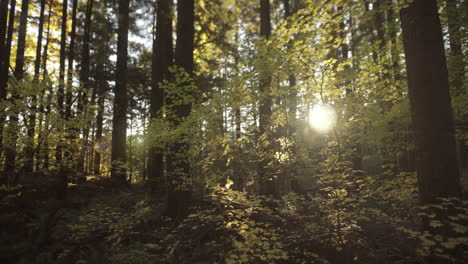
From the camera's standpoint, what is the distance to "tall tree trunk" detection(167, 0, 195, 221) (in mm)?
5902

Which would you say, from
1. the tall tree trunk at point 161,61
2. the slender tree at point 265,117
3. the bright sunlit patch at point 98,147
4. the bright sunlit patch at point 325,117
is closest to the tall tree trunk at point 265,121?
the slender tree at point 265,117

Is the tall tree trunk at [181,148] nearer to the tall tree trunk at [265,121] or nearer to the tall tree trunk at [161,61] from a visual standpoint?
the tall tree trunk at [265,121]

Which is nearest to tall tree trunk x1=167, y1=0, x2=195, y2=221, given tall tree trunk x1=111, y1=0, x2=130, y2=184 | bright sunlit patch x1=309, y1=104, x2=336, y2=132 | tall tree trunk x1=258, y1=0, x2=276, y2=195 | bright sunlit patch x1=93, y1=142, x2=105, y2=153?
tall tree trunk x1=258, y1=0, x2=276, y2=195

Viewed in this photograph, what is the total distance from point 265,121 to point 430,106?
428cm

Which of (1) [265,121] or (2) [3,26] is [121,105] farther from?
(1) [265,121]

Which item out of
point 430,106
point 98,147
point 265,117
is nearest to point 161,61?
point 265,117

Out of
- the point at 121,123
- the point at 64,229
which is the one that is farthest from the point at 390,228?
the point at 121,123

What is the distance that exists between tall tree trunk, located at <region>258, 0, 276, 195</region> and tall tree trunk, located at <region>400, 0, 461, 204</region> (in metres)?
2.44

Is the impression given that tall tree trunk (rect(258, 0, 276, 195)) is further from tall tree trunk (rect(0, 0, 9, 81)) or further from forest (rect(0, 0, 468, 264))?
tall tree trunk (rect(0, 0, 9, 81))

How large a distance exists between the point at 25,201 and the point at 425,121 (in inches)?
370

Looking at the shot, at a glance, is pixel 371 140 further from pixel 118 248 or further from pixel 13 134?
pixel 13 134

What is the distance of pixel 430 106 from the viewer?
322cm

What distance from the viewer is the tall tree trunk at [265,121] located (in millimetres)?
5539

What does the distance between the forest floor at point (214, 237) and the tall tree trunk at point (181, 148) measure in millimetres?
498
